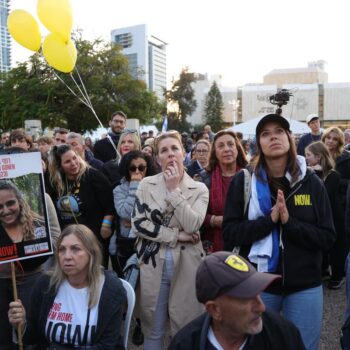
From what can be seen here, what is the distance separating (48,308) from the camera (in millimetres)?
2525

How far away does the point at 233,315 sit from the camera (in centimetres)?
165

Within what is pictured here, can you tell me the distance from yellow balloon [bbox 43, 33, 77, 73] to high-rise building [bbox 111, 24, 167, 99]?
113 meters

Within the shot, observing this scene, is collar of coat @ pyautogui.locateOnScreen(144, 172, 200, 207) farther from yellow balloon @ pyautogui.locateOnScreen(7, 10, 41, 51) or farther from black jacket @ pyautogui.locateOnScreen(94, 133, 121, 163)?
yellow balloon @ pyautogui.locateOnScreen(7, 10, 41, 51)

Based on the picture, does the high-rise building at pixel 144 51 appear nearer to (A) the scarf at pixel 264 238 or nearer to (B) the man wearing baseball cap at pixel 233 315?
(A) the scarf at pixel 264 238

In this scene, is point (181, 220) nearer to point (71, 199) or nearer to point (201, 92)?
point (71, 199)

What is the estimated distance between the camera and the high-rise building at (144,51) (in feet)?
408

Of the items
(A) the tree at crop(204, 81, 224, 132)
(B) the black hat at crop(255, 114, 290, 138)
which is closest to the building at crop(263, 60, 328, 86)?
(A) the tree at crop(204, 81, 224, 132)

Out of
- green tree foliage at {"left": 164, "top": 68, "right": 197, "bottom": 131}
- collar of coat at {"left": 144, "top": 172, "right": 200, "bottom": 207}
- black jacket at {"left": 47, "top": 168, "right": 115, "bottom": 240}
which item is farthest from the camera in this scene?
green tree foliage at {"left": 164, "top": 68, "right": 197, "bottom": 131}

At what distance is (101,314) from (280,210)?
1243mm

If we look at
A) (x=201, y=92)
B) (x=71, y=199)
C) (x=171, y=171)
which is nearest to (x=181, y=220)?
(x=171, y=171)

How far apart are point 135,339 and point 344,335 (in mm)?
2170

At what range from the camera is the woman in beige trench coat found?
2967 millimetres

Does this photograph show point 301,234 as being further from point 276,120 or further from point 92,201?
point 92,201

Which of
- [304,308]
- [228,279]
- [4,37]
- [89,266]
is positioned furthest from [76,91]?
[228,279]
